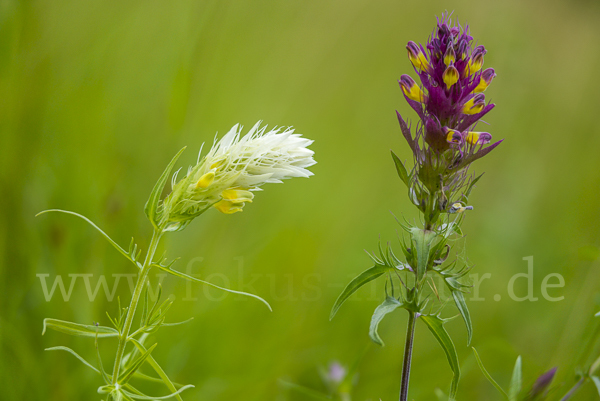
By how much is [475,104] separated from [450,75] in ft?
0.24

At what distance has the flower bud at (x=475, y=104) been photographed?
0.82 meters

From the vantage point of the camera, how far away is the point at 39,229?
159cm

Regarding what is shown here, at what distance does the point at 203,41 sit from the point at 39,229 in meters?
0.93

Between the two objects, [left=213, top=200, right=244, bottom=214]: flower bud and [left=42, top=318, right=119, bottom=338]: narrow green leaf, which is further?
[left=213, top=200, right=244, bottom=214]: flower bud

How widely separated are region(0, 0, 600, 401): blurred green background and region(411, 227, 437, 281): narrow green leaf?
529mm

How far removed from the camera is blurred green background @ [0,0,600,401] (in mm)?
1551

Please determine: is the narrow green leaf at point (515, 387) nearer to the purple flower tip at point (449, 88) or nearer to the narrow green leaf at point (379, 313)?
the narrow green leaf at point (379, 313)

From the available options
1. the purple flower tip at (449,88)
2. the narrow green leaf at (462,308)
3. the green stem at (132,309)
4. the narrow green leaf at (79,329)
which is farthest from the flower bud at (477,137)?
the narrow green leaf at (79,329)

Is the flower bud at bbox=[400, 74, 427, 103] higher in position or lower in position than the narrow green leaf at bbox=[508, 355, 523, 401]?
higher

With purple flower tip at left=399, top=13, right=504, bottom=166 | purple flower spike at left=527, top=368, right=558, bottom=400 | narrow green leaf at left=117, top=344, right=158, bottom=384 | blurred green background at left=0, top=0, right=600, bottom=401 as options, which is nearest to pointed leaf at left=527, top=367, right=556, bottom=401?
purple flower spike at left=527, top=368, right=558, bottom=400

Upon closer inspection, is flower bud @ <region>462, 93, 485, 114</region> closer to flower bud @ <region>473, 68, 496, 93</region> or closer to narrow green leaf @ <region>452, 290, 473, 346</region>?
flower bud @ <region>473, 68, 496, 93</region>

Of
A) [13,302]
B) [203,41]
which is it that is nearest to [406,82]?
[203,41]

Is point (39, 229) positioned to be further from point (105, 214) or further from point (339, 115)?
point (339, 115)

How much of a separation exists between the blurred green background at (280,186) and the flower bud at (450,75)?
0.59 m
